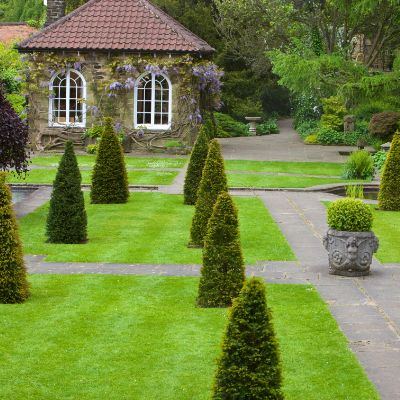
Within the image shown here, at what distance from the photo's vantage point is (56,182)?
11.0 m

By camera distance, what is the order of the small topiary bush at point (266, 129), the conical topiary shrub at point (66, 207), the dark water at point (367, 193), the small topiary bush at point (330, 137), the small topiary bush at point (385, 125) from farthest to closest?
the small topiary bush at point (266, 129) < the small topiary bush at point (330, 137) < the small topiary bush at point (385, 125) < the dark water at point (367, 193) < the conical topiary shrub at point (66, 207)

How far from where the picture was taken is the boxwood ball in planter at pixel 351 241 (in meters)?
9.04

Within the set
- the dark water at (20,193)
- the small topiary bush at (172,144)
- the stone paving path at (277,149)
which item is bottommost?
the dark water at (20,193)

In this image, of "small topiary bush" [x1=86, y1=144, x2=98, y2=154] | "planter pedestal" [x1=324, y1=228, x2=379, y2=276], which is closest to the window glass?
"small topiary bush" [x1=86, y1=144, x2=98, y2=154]

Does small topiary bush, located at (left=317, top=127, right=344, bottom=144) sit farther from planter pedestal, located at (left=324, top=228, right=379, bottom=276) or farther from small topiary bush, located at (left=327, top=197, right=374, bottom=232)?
planter pedestal, located at (left=324, top=228, right=379, bottom=276)

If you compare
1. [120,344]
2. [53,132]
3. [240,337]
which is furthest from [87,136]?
[240,337]

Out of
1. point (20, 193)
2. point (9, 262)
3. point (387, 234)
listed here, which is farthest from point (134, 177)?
point (9, 262)

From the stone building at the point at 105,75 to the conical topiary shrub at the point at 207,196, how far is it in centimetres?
1432

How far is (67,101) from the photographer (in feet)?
82.7

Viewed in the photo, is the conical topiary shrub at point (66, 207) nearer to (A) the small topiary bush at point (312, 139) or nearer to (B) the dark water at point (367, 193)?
(B) the dark water at point (367, 193)

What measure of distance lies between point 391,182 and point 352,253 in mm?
6361

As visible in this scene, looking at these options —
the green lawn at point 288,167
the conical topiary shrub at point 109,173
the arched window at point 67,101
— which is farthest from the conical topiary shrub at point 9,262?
the arched window at point 67,101

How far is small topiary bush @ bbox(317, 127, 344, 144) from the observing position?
29578 mm

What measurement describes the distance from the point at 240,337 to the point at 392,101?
84.3ft
